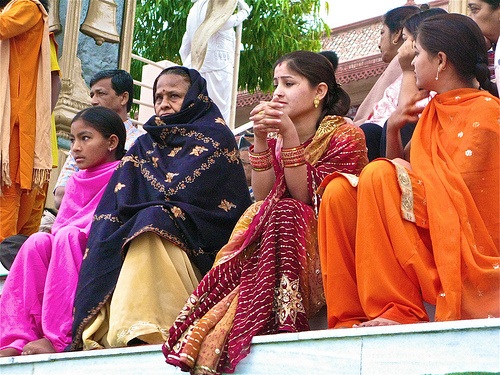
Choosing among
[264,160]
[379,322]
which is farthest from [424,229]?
[264,160]

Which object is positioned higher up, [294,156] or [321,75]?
[321,75]

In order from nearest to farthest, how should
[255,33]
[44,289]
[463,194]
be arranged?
[463,194]
[44,289]
[255,33]

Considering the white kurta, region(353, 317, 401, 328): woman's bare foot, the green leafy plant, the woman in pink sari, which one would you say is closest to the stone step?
region(353, 317, 401, 328): woman's bare foot

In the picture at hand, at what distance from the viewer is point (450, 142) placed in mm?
3514

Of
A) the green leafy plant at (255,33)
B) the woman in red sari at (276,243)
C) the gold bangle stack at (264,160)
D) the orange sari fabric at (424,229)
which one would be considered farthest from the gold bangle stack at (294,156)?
the green leafy plant at (255,33)

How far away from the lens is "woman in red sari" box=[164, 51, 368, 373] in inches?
140

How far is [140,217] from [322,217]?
0.98 meters

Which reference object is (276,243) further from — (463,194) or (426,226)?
(463,194)

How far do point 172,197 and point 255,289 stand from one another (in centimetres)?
84

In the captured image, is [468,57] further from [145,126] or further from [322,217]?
[145,126]

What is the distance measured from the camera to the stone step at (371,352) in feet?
9.59

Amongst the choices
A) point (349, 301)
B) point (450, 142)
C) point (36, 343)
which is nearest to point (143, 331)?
point (36, 343)

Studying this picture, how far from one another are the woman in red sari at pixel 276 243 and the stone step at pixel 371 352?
5.0 inches

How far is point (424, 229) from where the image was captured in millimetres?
3406
